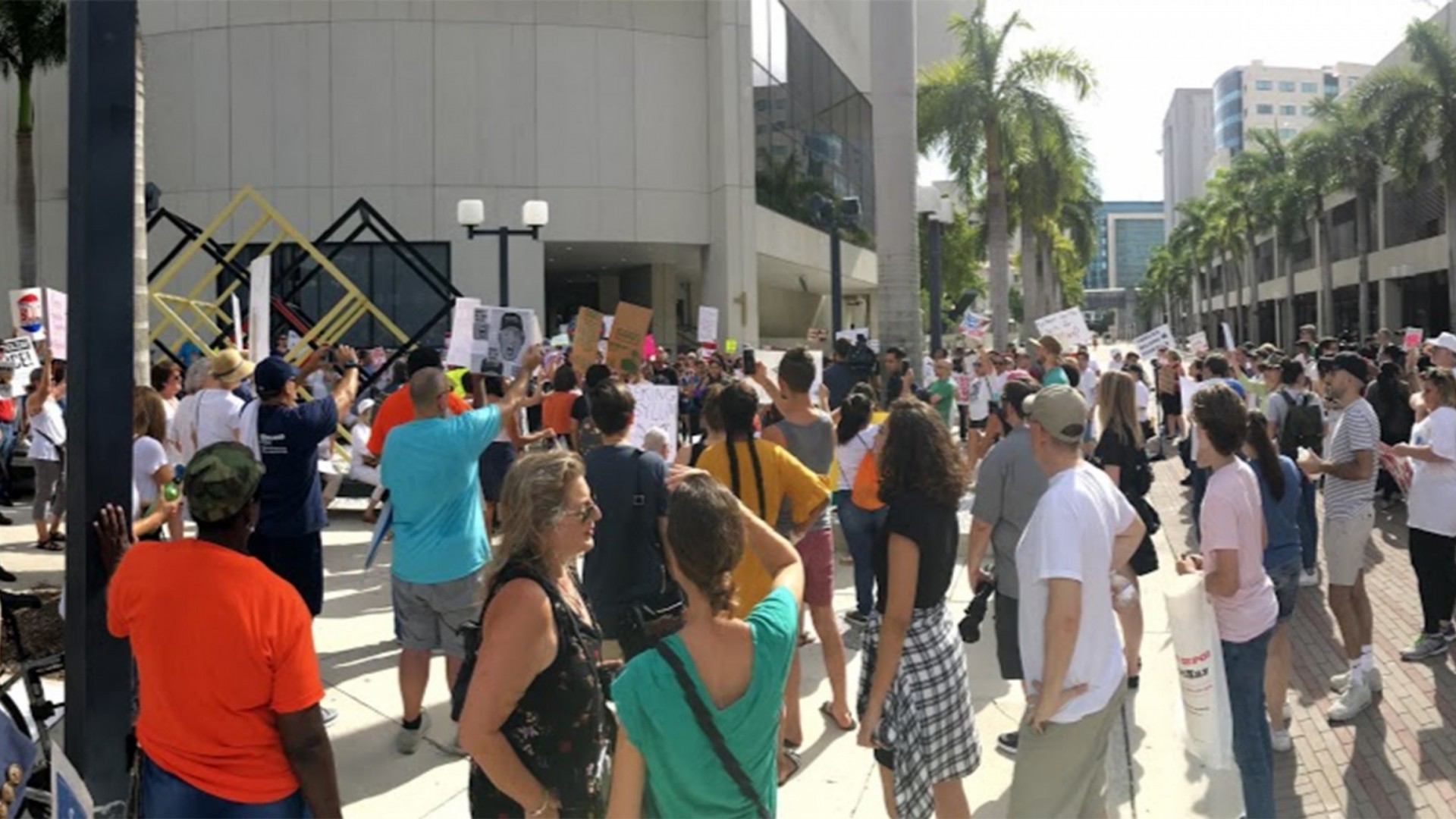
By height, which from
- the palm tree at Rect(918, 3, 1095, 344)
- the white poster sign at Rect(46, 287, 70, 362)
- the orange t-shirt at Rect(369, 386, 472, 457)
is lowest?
→ the orange t-shirt at Rect(369, 386, 472, 457)

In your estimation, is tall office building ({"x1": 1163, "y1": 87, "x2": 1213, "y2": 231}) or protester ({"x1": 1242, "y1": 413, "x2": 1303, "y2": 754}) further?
tall office building ({"x1": 1163, "y1": 87, "x2": 1213, "y2": 231})

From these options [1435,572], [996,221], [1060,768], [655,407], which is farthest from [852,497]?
[996,221]

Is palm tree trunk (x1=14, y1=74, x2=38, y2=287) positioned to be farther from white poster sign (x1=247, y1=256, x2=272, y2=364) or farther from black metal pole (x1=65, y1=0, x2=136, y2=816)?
black metal pole (x1=65, y1=0, x2=136, y2=816)

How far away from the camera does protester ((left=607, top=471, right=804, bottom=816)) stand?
2.62 m

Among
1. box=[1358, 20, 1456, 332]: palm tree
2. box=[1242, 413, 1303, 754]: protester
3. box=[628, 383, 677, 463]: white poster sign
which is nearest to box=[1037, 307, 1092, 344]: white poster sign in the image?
box=[628, 383, 677, 463]: white poster sign

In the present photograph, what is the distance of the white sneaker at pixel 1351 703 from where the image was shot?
241 inches

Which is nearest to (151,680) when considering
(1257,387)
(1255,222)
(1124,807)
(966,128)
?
(1124,807)

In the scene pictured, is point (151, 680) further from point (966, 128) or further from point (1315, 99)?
point (1315, 99)

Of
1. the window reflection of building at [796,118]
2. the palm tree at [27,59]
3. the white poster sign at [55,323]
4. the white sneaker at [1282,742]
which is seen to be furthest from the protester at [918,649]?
the palm tree at [27,59]

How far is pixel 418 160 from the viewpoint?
30297 millimetres

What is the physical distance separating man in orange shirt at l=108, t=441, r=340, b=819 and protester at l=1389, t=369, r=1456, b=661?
20.1ft

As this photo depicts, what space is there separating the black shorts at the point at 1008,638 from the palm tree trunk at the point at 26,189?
100 ft

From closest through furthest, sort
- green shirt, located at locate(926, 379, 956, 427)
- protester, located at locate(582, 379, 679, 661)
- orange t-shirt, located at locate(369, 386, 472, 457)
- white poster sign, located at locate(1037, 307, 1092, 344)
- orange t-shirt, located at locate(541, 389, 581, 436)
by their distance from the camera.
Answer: protester, located at locate(582, 379, 679, 661), orange t-shirt, located at locate(369, 386, 472, 457), orange t-shirt, located at locate(541, 389, 581, 436), white poster sign, located at locate(1037, 307, 1092, 344), green shirt, located at locate(926, 379, 956, 427)

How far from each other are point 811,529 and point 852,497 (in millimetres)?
Answer: 1738
